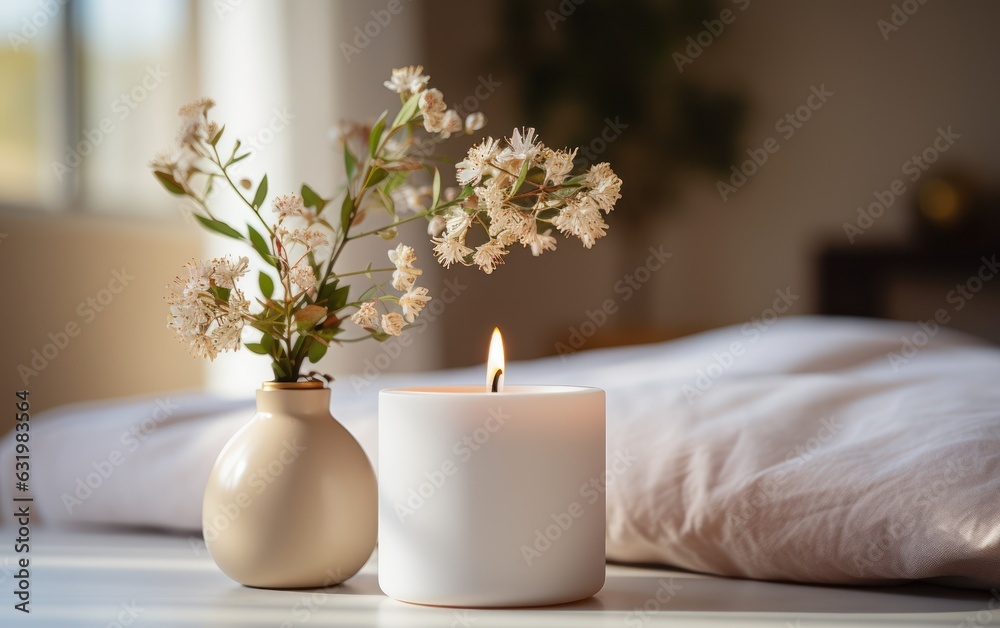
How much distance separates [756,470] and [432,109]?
1.30 ft

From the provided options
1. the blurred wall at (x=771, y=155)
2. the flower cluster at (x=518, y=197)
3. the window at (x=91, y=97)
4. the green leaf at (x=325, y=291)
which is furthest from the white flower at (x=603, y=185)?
the blurred wall at (x=771, y=155)

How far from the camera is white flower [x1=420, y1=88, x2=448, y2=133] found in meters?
0.75

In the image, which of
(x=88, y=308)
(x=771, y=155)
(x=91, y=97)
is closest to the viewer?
(x=88, y=308)

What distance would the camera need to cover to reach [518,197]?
2.35 feet

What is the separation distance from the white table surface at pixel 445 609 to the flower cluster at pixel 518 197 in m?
0.24

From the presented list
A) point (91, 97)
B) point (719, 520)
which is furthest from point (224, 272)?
point (91, 97)

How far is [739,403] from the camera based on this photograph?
3.34ft

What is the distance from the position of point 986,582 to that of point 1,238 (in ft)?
6.57

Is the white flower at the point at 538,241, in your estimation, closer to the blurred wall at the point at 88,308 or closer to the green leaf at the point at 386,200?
the green leaf at the point at 386,200

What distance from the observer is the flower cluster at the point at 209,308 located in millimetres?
723

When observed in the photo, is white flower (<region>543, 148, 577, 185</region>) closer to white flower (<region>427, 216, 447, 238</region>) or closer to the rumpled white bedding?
white flower (<region>427, 216, 447, 238</region>)

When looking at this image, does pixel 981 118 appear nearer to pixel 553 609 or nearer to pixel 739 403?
pixel 739 403

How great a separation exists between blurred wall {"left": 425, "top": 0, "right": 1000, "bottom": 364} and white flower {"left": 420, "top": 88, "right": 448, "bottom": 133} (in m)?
2.39

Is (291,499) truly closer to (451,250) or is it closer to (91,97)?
(451,250)
